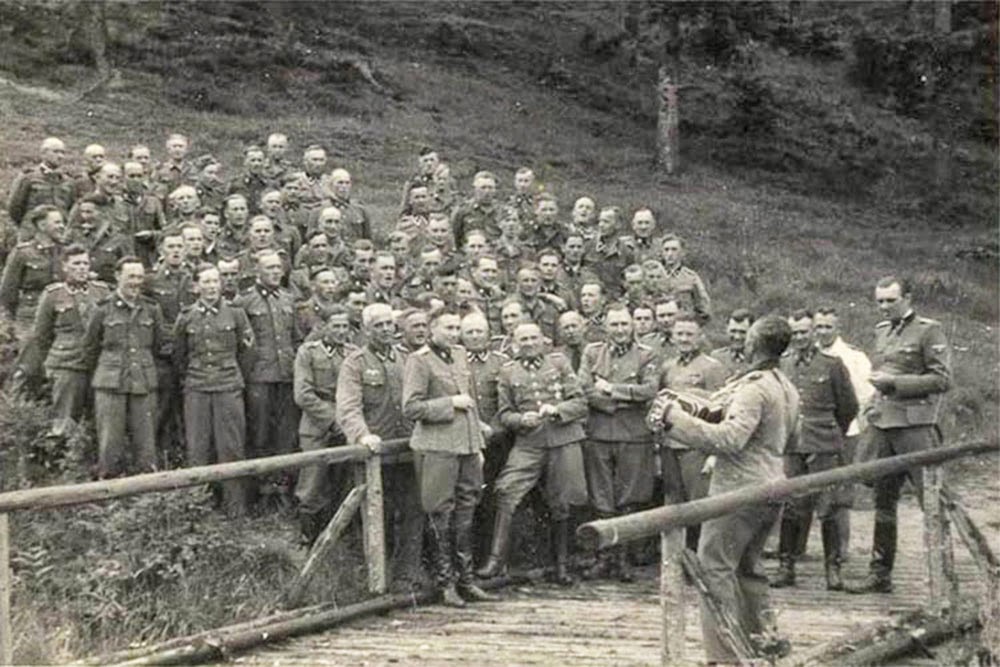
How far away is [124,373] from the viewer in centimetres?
1031

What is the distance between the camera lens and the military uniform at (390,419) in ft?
32.2

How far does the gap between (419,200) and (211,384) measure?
3953 mm

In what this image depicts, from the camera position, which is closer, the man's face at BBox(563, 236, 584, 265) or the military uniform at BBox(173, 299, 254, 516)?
the military uniform at BBox(173, 299, 254, 516)

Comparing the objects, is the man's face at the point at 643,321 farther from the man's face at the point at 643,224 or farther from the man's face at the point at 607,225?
the man's face at the point at 643,224

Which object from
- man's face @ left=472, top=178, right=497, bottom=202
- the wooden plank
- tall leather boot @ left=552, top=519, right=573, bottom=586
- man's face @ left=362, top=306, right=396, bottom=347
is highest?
man's face @ left=472, top=178, right=497, bottom=202

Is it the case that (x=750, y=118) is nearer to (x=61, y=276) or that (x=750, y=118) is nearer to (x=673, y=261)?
(x=673, y=261)

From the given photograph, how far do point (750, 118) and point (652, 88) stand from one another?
8.25ft

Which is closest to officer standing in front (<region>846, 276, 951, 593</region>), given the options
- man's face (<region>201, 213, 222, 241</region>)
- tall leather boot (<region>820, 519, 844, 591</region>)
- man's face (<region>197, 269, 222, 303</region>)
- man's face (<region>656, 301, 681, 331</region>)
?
tall leather boot (<region>820, 519, 844, 591</region>)

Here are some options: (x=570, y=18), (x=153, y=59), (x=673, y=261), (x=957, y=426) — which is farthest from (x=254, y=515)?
(x=570, y=18)

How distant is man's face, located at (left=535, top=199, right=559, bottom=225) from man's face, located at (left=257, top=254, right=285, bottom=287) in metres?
3.54

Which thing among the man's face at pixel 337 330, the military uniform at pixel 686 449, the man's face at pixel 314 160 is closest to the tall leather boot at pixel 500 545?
the military uniform at pixel 686 449

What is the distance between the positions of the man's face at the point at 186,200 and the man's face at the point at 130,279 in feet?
4.96

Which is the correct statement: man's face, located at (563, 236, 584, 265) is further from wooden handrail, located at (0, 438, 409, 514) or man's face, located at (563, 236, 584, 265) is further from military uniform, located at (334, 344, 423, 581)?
wooden handrail, located at (0, 438, 409, 514)

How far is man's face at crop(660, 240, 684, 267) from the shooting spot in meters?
12.9
